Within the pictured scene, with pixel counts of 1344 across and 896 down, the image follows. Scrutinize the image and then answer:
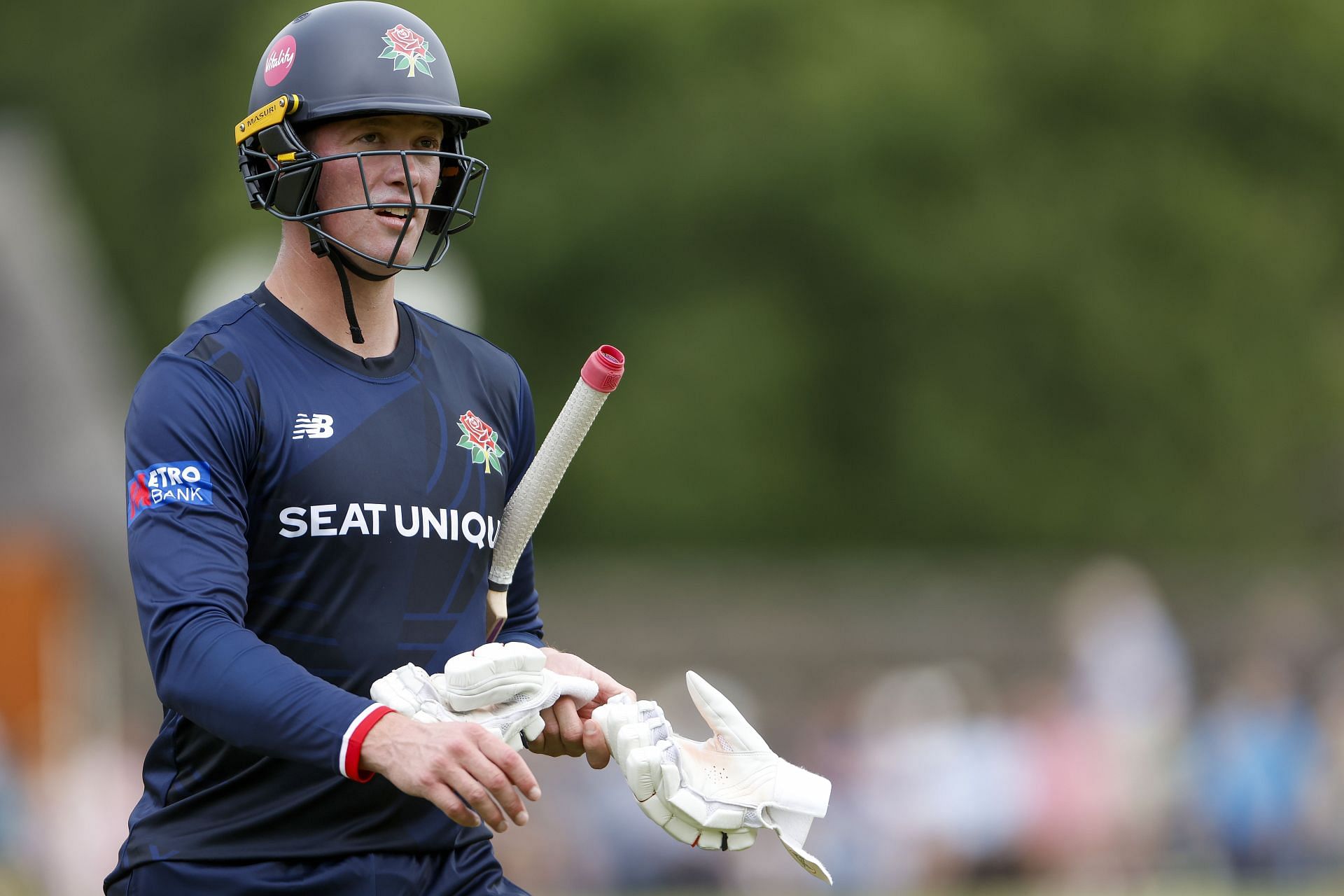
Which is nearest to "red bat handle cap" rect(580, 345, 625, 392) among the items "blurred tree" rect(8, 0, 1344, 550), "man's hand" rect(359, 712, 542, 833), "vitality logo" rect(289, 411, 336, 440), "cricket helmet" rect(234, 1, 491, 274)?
"cricket helmet" rect(234, 1, 491, 274)

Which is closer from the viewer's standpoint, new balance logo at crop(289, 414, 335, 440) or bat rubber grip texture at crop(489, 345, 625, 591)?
new balance logo at crop(289, 414, 335, 440)

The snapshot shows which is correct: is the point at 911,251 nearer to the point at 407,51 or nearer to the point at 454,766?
the point at 407,51

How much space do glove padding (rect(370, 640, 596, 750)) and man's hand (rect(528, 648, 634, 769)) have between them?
0.20 meters

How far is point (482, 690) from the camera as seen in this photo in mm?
3969

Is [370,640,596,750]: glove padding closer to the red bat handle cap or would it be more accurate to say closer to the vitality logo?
the vitality logo

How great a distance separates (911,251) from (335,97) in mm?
23638

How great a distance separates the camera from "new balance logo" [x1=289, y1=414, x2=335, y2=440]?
409cm

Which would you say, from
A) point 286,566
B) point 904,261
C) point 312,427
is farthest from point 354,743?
point 904,261

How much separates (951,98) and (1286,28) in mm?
5055

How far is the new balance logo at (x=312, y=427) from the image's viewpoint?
4.09 metres

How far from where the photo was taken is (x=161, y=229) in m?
34.2

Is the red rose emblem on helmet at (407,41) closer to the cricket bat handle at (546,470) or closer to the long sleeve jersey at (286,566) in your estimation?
the long sleeve jersey at (286,566)

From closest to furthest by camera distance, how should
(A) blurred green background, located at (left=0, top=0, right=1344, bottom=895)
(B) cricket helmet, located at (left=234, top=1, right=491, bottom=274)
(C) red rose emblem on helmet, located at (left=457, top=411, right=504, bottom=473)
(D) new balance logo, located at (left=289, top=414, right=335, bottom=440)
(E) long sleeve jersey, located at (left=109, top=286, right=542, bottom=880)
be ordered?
(E) long sleeve jersey, located at (left=109, top=286, right=542, bottom=880) < (D) new balance logo, located at (left=289, top=414, right=335, bottom=440) < (B) cricket helmet, located at (left=234, top=1, right=491, bottom=274) < (C) red rose emblem on helmet, located at (left=457, top=411, right=504, bottom=473) < (A) blurred green background, located at (left=0, top=0, right=1344, bottom=895)

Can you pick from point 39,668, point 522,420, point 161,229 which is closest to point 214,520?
point 522,420
